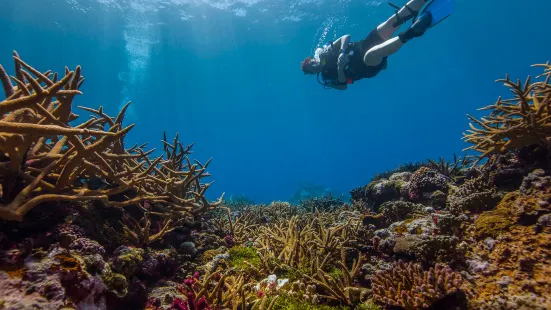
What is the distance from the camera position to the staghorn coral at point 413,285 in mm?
2725

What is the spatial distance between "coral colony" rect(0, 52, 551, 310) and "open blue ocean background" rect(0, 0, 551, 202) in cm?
4061

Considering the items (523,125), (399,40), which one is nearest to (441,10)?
(399,40)

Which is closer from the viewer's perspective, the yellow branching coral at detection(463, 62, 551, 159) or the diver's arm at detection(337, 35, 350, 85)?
the yellow branching coral at detection(463, 62, 551, 159)

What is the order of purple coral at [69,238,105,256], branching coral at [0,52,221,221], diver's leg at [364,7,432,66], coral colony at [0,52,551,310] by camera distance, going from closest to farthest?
branching coral at [0,52,221,221] < coral colony at [0,52,551,310] < purple coral at [69,238,105,256] < diver's leg at [364,7,432,66]

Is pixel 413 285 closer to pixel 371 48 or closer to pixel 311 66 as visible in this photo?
pixel 371 48

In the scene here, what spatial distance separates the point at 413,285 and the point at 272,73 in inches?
3020

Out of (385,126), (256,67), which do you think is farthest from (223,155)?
(385,126)

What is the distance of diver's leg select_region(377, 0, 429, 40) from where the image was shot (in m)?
8.90

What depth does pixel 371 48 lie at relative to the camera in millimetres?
9172

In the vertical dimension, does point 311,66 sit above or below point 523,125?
above

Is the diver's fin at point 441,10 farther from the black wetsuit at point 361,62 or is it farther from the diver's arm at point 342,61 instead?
the diver's arm at point 342,61

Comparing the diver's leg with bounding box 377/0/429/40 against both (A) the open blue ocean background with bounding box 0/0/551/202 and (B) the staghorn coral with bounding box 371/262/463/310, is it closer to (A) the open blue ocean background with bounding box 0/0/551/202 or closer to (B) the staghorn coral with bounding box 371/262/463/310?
(B) the staghorn coral with bounding box 371/262/463/310

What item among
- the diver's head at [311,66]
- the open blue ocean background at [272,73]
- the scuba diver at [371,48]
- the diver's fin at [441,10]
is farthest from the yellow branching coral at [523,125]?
the open blue ocean background at [272,73]

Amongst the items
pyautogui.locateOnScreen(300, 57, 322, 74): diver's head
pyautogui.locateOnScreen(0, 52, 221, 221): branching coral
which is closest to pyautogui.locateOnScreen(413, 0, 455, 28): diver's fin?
pyautogui.locateOnScreen(300, 57, 322, 74): diver's head
